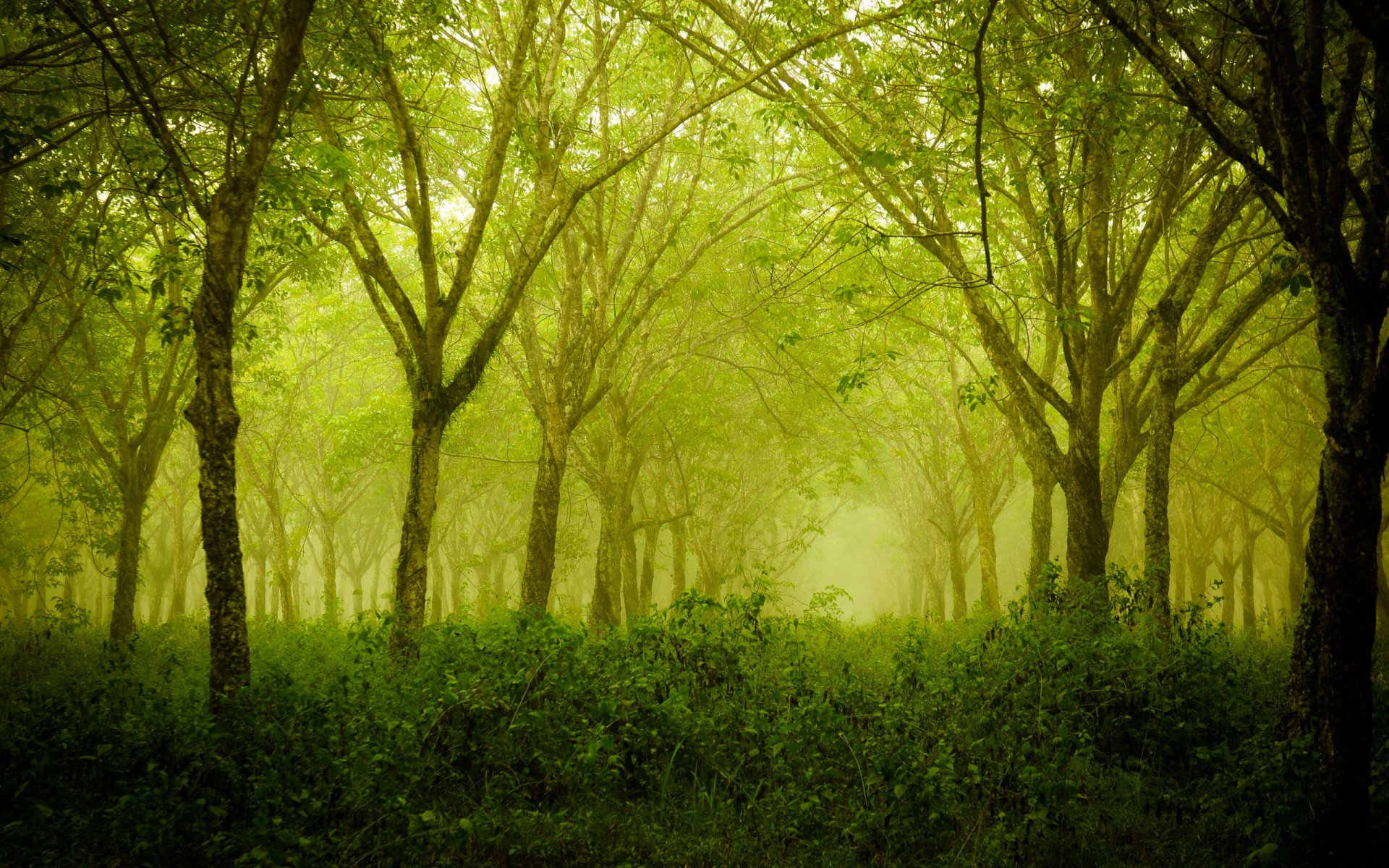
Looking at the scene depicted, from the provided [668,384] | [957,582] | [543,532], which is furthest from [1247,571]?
[543,532]

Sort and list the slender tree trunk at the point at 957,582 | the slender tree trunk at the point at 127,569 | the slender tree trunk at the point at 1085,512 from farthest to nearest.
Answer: the slender tree trunk at the point at 957,582, the slender tree trunk at the point at 127,569, the slender tree trunk at the point at 1085,512

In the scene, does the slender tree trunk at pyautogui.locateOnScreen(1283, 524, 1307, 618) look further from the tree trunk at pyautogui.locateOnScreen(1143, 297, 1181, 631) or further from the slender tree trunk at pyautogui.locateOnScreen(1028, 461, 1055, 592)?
the tree trunk at pyautogui.locateOnScreen(1143, 297, 1181, 631)

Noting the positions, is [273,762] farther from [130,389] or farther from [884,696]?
[130,389]

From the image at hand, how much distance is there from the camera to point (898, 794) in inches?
200

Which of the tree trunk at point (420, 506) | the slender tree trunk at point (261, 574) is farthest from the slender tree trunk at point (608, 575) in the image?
the slender tree trunk at point (261, 574)

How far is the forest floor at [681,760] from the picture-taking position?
16.1ft

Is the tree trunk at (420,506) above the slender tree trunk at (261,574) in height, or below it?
above

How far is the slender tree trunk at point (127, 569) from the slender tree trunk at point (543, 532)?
7.89 metres

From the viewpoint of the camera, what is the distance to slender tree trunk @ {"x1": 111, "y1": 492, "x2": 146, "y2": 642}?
14.2m

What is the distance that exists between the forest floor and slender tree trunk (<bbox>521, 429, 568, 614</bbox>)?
13.0ft

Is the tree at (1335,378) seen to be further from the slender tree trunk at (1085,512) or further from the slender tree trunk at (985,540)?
the slender tree trunk at (985,540)

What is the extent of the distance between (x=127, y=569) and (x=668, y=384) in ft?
A: 37.2

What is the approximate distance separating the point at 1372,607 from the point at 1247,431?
2101 cm

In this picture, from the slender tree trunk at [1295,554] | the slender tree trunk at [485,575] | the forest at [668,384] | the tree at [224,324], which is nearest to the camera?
the forest at [668,384]
